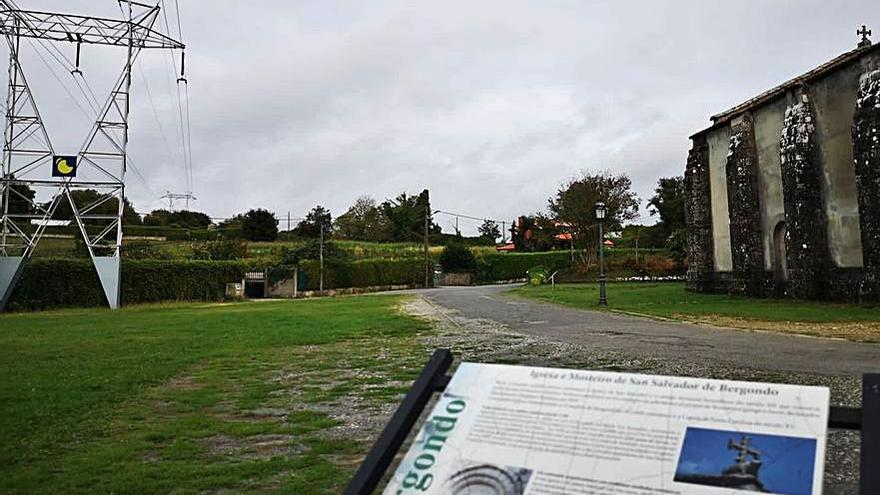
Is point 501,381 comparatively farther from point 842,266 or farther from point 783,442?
point 842,266

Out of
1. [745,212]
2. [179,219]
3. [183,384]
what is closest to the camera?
[183,384]

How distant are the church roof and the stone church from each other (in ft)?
0.13

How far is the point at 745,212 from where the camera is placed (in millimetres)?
24844

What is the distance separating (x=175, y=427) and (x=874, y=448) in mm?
5571

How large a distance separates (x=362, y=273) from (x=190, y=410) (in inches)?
1744

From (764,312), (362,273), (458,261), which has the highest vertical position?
(458,261)

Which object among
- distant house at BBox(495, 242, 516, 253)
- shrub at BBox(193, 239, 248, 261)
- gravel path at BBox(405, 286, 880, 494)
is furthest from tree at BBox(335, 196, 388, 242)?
gravel path at BBox(405, 286, 880, 494)

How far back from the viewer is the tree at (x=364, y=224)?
74375 millimetres

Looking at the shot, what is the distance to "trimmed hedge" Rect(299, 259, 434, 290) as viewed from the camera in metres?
48.2

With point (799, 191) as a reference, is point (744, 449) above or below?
below

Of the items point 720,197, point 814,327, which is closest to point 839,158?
point 720,197

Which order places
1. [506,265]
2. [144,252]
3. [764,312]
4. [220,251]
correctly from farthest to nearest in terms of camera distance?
1. [506,265]
2. [220,251]
3. [144,252]
4. [764,312]

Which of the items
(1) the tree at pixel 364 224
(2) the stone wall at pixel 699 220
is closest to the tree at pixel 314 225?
(1) the tree at pixel 364 224

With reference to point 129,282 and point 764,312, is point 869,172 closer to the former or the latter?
point 764,312
